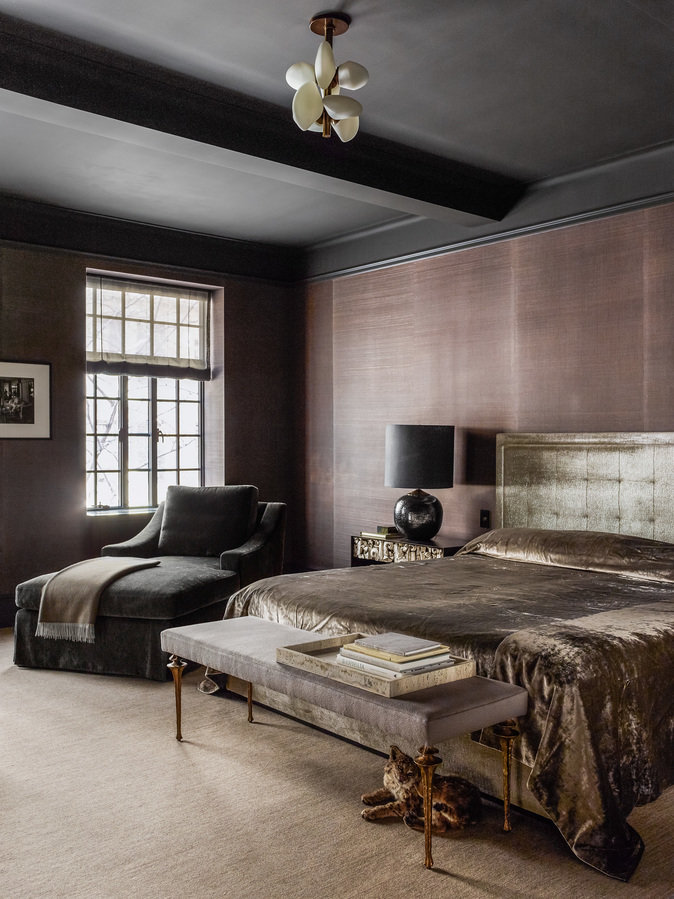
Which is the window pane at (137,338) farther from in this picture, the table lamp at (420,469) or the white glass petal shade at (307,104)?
the white glass petal shade at (307,104)

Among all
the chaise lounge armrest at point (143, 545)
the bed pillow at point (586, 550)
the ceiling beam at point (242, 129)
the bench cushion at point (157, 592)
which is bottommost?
the bench cushion at point (157, 592)

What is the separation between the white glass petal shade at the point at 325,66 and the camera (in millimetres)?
2645

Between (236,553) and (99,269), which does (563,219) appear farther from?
(99,269)

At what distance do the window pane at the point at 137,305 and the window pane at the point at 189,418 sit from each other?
77 centimetres

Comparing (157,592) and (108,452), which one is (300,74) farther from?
(108,452)

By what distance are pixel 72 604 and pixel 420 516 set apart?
2.08 meters

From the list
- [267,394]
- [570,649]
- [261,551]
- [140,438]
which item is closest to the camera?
[570,649]

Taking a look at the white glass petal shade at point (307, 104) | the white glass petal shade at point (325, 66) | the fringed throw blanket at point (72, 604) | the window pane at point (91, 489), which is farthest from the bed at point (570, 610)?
the window pane at point (91, 489)

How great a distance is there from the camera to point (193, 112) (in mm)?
3502

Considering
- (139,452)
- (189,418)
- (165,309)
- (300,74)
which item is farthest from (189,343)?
(300,74)

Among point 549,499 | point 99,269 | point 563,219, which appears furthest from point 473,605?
point 99,269

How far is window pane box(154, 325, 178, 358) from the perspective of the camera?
5.93m

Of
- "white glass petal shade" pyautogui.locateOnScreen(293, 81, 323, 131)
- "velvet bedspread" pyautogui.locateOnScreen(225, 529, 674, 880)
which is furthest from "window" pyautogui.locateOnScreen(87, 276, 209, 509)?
"white glass petal shade" pyautogui.locateOnScreen(293, 81, 323, 131)

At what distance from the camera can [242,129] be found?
3693 millimetres
